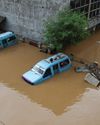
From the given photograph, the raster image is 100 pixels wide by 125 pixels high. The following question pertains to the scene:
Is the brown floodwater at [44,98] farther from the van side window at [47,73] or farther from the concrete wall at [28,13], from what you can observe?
the concrete wall at [28,13]

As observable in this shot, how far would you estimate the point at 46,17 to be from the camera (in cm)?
2356

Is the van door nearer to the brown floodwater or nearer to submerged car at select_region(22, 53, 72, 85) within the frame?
submerged car at select_region(22, 53, 72, 85)

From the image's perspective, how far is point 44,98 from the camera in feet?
59.9

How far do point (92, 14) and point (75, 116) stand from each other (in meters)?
12.2

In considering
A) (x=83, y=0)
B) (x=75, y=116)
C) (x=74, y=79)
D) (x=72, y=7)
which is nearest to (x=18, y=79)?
(x=74, y=79)

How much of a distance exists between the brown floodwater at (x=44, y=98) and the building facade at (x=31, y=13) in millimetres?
3189

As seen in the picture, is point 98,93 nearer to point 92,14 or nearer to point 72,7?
point 72,7

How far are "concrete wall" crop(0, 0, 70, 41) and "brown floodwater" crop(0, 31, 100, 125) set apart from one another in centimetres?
315

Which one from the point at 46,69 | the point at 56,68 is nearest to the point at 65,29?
the point at 56,68

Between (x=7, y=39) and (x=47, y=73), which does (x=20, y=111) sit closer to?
(x=47, y=73)

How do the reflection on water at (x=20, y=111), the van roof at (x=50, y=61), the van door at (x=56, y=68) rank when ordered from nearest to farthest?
the reflection on water at (x=20, y=111), the van roof at (x=50, y=61), the van door at (x=56, y=68)

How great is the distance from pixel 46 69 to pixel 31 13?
7032 millimetres

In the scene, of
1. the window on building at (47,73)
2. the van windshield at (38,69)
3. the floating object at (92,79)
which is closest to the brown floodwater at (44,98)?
the floating object at (92,79)

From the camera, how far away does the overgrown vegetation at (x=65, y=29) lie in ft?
69.0
